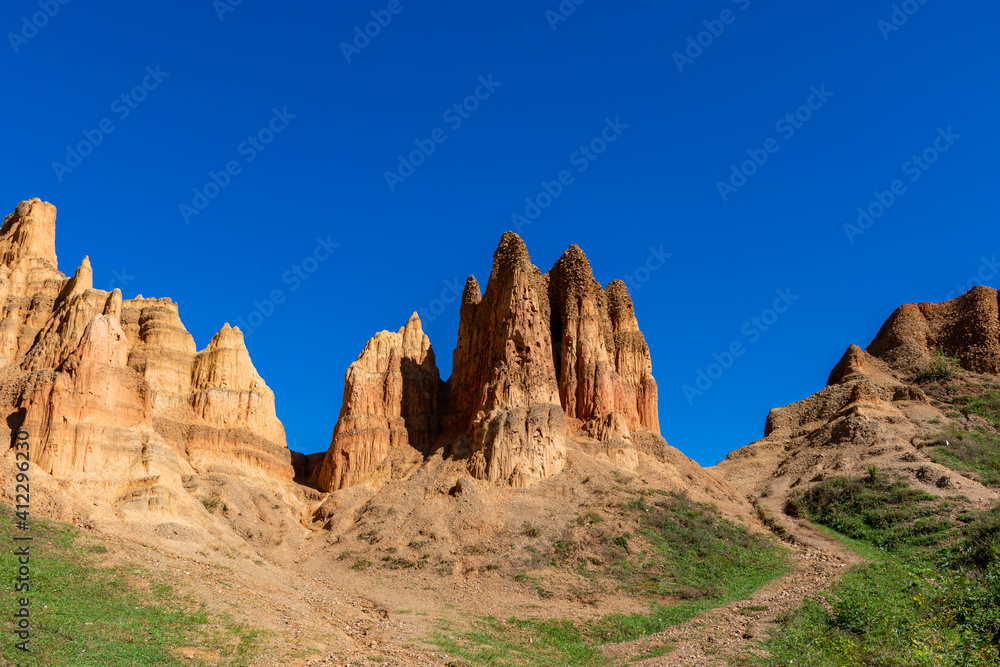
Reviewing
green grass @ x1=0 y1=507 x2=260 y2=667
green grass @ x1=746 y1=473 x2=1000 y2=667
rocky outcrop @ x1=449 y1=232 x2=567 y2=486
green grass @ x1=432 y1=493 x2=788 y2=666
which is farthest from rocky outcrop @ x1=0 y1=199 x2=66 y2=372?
green grass @ x1=746 y1=473 x2=1000 y2=667

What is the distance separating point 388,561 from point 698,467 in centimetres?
2665

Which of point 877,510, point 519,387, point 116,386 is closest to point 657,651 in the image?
point 877,510

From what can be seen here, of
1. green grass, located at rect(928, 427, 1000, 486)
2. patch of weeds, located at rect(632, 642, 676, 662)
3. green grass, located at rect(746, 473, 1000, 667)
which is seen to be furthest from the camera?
green grass, located at rect(928, 427, 1000, 486)

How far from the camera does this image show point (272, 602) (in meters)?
34.7

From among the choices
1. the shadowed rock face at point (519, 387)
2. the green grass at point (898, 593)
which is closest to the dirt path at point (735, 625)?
the green grass at point (898, 593)

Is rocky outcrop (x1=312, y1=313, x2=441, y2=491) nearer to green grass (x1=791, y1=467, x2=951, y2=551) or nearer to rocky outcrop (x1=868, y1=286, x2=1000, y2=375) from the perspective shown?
green grass (x1=791, y1=467, x2=951, y2=551)

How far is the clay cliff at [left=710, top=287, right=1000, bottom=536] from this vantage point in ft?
188

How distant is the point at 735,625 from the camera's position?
1275 inches

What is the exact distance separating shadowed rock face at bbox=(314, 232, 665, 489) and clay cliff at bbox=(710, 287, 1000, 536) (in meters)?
10.0

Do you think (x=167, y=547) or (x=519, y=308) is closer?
(x=167, y=547)

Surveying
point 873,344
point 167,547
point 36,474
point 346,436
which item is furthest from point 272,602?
point 873,344

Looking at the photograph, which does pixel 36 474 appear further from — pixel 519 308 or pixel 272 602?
pixel 519 308

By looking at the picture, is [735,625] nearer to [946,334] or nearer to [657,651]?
[657,651]

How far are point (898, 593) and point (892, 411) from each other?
131ft
